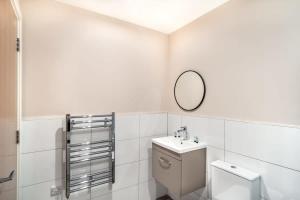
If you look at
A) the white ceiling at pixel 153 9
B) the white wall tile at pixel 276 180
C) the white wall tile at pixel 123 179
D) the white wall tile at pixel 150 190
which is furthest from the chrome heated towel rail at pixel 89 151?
the white wall tile at pixel 276 180

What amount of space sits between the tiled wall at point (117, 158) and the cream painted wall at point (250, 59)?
2.57 feet

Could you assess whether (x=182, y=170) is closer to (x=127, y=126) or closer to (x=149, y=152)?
(x=149, y=152)

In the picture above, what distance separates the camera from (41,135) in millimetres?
1487

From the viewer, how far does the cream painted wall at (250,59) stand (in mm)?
1159

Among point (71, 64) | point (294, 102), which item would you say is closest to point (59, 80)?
point (71, 64)

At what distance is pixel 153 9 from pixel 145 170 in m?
1.97

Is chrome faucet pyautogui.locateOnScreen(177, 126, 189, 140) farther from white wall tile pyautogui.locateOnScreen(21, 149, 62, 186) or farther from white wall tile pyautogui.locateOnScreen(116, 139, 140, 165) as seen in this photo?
white wall tile pyautogui.locateOnScreen(21, 149, 62, 186)

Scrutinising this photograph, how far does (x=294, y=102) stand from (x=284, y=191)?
0.65 metres

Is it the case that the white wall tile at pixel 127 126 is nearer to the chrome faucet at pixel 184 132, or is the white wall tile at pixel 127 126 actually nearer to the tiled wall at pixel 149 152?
the tiled wall at pixel 149 152

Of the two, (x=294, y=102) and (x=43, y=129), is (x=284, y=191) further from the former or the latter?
(x=43, y=129)

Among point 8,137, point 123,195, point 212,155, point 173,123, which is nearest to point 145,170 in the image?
point 123,195

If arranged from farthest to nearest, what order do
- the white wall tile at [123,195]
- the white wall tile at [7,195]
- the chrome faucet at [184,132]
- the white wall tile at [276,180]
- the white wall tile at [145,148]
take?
1. the white wall tile at [145,148]
2. the chrome faucet at [184,132]
3. the white wall tile at [123,195]
4. the white wall tile at [276,180]
5. the white wall tile at [7,195]

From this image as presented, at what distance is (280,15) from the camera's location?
3.97ft

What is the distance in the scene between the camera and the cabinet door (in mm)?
1583
